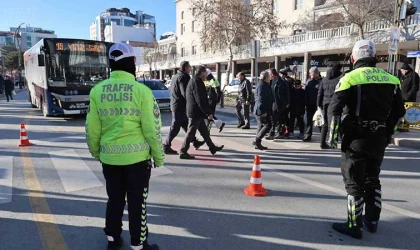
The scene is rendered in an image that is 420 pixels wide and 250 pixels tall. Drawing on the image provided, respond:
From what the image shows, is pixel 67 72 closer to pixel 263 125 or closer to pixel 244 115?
pixel 244 115

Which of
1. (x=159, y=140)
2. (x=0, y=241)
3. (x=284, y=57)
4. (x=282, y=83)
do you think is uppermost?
(x=284, y=57)

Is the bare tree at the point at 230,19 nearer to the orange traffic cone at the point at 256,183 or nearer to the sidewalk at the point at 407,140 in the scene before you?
the sidewalk at the point at 407,140

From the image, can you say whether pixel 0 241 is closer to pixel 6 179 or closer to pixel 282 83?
pixel 6 179

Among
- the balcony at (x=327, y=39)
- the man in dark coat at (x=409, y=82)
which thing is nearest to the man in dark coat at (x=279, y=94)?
the man in dark coat at (x=409, y=82)

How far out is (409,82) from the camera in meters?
9.19

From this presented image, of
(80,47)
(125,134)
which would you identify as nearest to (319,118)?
(125,134)

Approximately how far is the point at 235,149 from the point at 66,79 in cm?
765

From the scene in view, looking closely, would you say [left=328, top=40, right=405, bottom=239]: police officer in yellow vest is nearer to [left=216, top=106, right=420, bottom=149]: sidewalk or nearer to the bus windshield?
[left=216, top=106, right=420, bottom=149]: sidewalk

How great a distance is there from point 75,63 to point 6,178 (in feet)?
25.5

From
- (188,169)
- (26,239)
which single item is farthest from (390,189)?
(26,239)

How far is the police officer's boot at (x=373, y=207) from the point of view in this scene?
354cm

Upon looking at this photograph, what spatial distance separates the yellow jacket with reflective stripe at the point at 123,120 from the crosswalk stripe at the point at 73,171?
8.07 feet

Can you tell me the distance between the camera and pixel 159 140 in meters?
2.88

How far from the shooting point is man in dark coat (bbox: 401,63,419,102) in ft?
29.7
